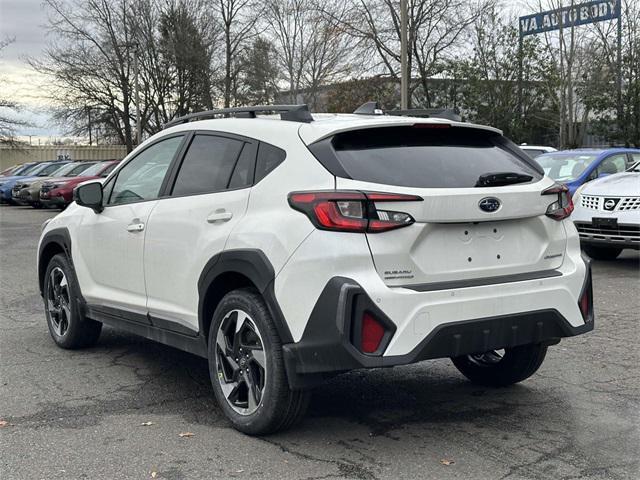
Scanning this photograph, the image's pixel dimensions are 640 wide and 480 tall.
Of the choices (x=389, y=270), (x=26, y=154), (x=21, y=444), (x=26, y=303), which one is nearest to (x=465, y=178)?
(x=389, y=270)

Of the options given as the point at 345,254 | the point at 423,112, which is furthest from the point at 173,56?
the point at 345,254

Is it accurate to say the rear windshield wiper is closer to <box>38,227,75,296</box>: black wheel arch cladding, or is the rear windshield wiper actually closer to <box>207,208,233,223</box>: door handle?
<box>207,208,233,223</box>: door handle

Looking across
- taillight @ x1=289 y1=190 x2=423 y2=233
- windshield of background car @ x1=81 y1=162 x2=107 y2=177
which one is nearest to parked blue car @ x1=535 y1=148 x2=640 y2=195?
taillight @ x1=289 y1=190 x2=423 y2=233

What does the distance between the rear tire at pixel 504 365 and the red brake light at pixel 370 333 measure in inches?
58.1

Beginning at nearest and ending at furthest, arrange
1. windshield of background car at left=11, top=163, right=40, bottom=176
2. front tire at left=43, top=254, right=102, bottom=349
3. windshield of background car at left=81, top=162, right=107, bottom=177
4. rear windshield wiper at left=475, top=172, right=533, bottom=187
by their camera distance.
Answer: rear windshield wiper at left=475, top=172, right=533, bottom=187 < front tire at left=43, top=254, right=102, bottom=349 < windshield of background car at left=81, top=162, right=107, bottom=177 < windshield of background car at left=11, top=163, right=40, bottom=176

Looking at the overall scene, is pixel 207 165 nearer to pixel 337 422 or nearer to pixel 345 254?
pixel 345 254

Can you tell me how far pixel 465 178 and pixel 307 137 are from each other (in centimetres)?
85

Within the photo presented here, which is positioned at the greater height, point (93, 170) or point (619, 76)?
point (619, 76)

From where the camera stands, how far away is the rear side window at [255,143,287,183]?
172 inches

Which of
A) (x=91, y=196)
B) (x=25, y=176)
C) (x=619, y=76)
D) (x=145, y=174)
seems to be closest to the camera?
(x=145, y=174)

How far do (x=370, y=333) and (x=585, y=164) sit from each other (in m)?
11.0

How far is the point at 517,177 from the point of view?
4.41 m

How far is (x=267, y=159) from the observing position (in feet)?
14.6

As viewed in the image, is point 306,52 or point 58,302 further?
point 306,52
